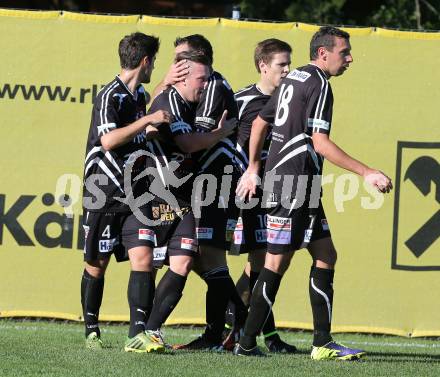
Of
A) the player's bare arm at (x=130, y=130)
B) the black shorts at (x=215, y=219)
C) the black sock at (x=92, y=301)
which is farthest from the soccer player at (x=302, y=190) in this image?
the black sock at (x=92, y=301)

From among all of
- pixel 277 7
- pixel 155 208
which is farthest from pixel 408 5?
pixel 155 208

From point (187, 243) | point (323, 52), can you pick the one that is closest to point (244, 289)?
point (187, 243)

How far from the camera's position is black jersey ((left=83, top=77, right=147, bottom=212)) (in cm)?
720

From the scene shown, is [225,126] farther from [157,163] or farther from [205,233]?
[205,233]

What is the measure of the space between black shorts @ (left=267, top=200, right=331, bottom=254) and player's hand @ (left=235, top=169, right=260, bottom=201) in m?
0.24

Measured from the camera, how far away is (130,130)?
696cm

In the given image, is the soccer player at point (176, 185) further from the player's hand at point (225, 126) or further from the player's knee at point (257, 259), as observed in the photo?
the player's knee at point (257, 259)

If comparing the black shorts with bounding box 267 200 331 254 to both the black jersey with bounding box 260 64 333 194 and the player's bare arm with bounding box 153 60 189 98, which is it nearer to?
the black jersey with bounding box 260 64 333 194

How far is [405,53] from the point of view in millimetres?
9133

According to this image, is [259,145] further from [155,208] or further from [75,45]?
[75,45]

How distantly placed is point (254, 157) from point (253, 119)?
64 cm

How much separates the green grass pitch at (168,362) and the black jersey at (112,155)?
1.03 metres

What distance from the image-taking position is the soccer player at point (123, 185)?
283 inches

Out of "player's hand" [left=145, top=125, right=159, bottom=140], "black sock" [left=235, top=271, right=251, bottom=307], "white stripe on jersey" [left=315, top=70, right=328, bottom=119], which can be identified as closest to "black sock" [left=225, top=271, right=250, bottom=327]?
"black sock" [left=235, top=271, right=251, bottom=307]
